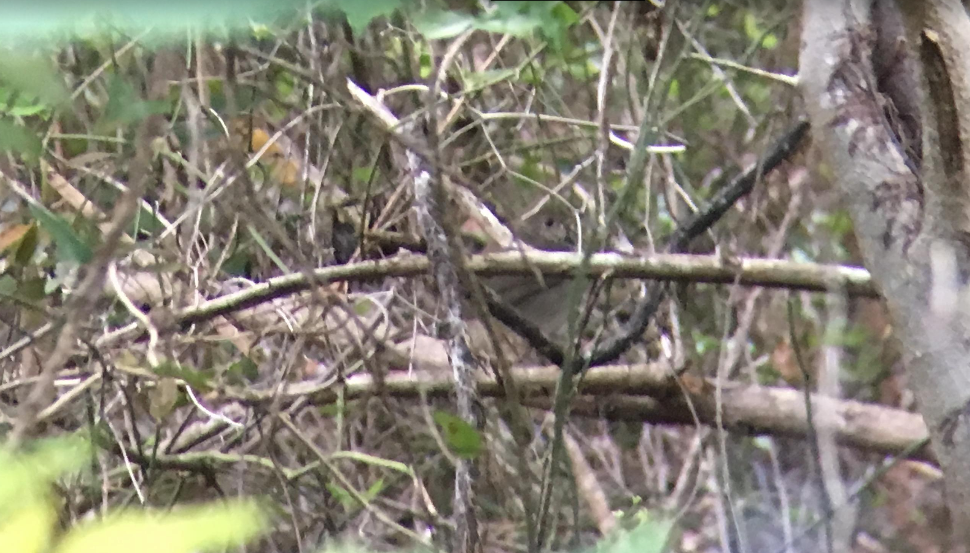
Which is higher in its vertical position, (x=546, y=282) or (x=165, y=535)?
(x=165, y=535)

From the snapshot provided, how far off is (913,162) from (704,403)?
657 mm

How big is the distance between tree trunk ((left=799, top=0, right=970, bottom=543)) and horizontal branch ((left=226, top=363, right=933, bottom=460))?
0.52 metres

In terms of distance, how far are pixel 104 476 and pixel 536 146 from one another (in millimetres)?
791

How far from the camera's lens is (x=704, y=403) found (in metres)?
1.28

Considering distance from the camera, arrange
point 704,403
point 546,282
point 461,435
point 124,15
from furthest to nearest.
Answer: point 704,403 → point 546,282 → point 461,435 → point 124,15

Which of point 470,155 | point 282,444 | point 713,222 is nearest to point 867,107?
point 713,222

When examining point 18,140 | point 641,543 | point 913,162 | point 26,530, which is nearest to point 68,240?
point 18,140

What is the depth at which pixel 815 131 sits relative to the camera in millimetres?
774

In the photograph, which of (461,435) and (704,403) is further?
(704,403)

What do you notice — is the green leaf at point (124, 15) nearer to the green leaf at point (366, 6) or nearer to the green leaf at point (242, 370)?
the green leaf at point (366, 6)

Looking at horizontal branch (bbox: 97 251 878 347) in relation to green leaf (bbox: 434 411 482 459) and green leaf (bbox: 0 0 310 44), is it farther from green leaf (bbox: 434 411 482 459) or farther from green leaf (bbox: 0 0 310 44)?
green leaf (bbox: 0 0 310 44)

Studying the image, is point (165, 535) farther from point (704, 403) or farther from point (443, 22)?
point (704, 403)

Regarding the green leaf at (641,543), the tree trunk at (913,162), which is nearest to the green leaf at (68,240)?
the green leaf at (641,543)

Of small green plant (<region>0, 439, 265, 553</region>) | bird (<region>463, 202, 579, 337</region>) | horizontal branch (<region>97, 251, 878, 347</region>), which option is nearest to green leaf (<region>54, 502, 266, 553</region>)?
small green plant (<region>0, 439, 265, 553</region>)
